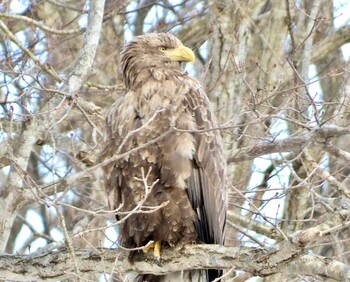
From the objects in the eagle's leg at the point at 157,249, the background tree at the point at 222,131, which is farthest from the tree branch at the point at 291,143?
the eagle's leg at the point at 157,249

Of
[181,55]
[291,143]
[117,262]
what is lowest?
[117,262]

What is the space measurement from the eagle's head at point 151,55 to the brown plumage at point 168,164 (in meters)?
0.14

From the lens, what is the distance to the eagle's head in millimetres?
6646

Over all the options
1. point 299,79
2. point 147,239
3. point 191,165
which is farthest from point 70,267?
point 299,79

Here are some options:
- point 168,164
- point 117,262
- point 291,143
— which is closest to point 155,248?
point 117,262

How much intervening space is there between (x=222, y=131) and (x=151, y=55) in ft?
2.87

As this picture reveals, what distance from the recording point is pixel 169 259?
5.90 meters

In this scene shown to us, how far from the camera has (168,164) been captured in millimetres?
5988

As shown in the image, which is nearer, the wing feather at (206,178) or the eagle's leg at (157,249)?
the eagle's leg at (157,249)

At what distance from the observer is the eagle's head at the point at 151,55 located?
6.65 m

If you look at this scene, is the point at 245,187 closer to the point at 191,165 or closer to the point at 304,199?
the point at 304,199

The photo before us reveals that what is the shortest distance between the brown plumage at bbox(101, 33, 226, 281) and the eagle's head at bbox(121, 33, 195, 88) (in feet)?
0.47

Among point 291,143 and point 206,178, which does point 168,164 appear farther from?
point 291,143

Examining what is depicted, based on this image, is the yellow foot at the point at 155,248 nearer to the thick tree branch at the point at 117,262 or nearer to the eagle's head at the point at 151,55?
the thick tree branch at the point at 117,262
